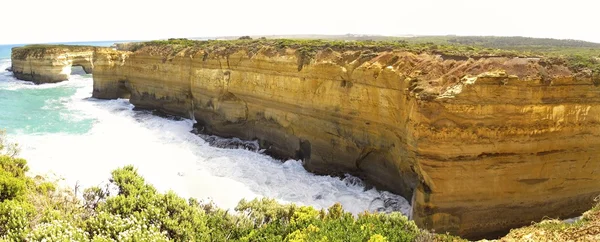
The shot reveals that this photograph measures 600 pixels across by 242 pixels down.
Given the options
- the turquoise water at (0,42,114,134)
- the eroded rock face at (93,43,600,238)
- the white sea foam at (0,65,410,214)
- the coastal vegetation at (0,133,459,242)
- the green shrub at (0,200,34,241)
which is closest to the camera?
the green shrub at (0,200,34,241)

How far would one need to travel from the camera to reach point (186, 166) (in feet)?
73.2

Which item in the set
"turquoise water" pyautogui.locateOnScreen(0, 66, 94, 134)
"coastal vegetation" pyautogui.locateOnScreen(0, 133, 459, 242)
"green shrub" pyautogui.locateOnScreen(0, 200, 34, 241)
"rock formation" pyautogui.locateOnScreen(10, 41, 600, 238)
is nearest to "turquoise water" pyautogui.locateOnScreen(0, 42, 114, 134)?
"turquoise water" pyautogui.locateOnScreen(0, 66, 94, 134)

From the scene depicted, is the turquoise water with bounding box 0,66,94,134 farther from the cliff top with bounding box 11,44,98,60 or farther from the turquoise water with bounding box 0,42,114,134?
the cliff top with bounding box 11,44,98,60

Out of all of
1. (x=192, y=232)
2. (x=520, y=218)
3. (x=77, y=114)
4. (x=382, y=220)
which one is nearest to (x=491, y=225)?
(x=520, y=218)

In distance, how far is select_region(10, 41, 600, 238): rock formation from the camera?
14328 mm

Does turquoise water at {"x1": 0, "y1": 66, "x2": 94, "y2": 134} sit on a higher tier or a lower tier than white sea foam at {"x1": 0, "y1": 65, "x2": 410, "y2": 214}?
higher

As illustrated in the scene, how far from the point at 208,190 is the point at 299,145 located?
5.69 meters

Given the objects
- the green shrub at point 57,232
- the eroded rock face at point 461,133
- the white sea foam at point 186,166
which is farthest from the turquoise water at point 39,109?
the green shrub at point 57,232

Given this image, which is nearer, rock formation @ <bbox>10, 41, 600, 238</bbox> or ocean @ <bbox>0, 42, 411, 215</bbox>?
rock formation @ <bbox>10, 41, 600, 238</bbox>

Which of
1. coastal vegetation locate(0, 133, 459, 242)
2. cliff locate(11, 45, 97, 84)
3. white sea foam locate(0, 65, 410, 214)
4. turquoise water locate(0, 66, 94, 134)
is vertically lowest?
white sea foam locate(0, 65, 410, 214)

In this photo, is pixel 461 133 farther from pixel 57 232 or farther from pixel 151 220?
pixel 57 232

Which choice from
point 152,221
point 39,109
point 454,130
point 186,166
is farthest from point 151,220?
point 39,109

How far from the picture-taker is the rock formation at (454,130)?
1433 centimetres

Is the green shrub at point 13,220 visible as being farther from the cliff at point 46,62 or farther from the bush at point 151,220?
the cliff at point 46,62
